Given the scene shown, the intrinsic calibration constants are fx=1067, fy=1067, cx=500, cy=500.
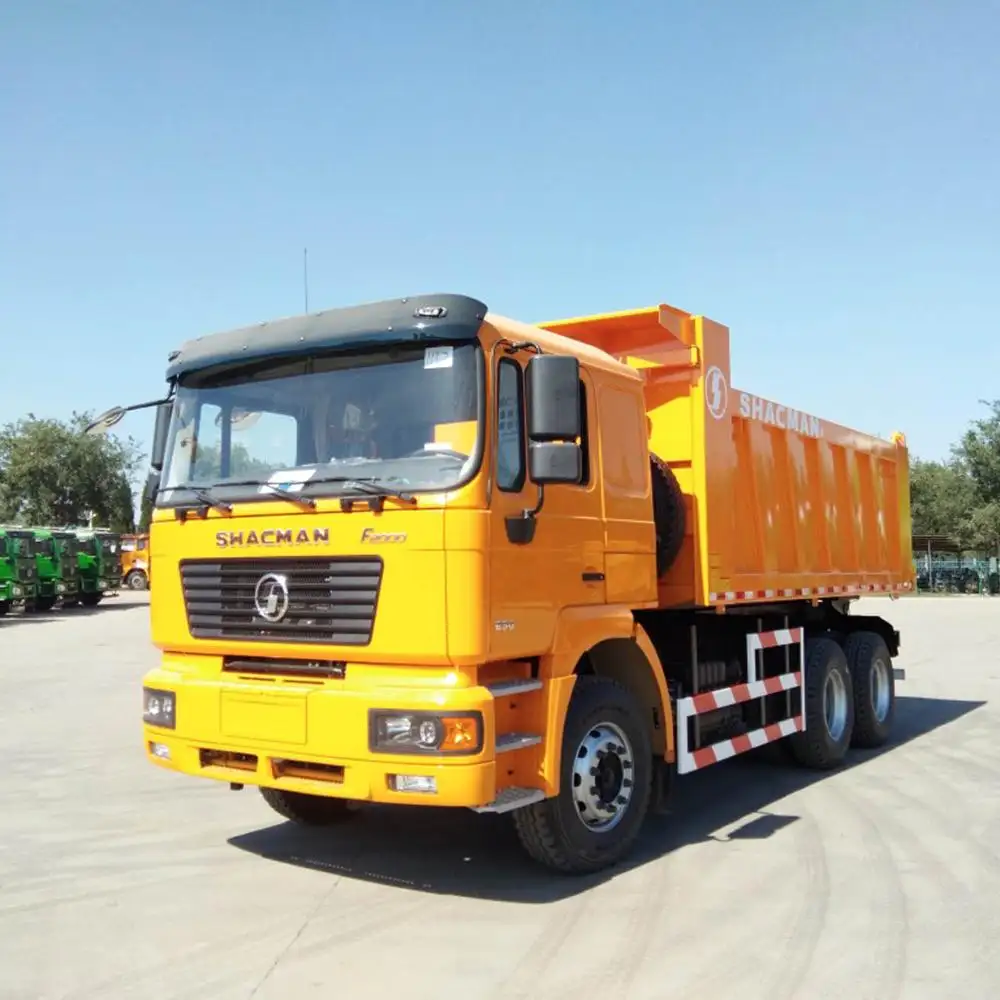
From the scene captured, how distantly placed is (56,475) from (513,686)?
57154 mm

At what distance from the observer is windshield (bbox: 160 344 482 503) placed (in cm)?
502

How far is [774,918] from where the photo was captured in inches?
191

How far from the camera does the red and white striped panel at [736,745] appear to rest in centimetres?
655

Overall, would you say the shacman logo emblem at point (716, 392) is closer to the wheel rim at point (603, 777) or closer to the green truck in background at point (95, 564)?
the wheel rim at point (603, 777)

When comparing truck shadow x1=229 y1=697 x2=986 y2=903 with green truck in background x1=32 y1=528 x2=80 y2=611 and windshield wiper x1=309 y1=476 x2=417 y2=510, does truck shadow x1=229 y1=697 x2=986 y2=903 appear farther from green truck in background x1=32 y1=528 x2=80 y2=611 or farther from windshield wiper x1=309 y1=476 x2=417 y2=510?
green truck in background x1=32 y1=528 x2=80 y2=611

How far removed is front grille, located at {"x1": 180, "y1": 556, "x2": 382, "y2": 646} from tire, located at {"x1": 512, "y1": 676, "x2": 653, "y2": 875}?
1238 millimetres

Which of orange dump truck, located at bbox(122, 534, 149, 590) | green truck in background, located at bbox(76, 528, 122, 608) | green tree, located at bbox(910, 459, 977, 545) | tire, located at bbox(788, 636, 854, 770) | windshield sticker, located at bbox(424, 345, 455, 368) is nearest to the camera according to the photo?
windshield sticker, located at bbox(424, 345, 455, 368)

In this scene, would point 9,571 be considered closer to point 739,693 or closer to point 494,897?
point 739,693

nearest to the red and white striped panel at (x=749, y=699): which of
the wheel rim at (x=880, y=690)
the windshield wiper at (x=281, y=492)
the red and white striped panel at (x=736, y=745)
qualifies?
the red and white striped panel at (x=736, y=745)

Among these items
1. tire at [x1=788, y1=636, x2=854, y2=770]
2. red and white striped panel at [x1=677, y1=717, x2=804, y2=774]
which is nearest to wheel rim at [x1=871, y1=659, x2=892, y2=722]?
tire at [x1=788, y1=636, x2=854, y2=770]

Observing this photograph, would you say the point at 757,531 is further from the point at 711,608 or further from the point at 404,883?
the point at 404,883

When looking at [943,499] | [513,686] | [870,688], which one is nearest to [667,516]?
[513,686]

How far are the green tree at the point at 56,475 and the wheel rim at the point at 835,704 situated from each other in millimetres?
53333

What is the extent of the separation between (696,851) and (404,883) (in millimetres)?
1711
